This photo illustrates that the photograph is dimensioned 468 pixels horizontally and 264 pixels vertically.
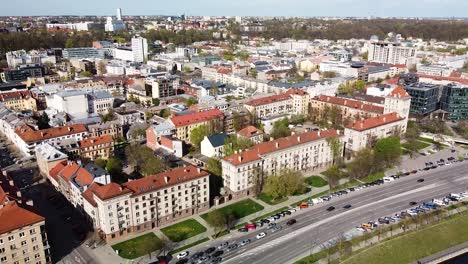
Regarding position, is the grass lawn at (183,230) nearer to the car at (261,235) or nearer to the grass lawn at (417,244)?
the car at (261,235)

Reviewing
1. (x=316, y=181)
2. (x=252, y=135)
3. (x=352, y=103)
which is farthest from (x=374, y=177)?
(x=352, y=103)

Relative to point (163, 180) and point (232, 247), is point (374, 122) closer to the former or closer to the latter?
point (232, 247)

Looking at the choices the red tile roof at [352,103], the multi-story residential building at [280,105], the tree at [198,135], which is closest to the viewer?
the tree at [198,135]

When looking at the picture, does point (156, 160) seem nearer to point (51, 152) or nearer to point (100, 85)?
point (51, 152)

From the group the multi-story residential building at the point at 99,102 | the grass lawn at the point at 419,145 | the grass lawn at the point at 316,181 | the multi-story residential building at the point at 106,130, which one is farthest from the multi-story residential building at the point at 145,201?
the multi-story residential building at the point at 99,102

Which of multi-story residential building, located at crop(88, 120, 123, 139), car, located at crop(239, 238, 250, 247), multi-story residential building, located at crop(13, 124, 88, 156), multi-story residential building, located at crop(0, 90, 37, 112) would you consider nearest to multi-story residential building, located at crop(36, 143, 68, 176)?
multi-story residential building, located at crop(13, 124, 88, 156)

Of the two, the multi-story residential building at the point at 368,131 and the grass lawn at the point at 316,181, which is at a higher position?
the multi-story residential building at the point at 368,131
